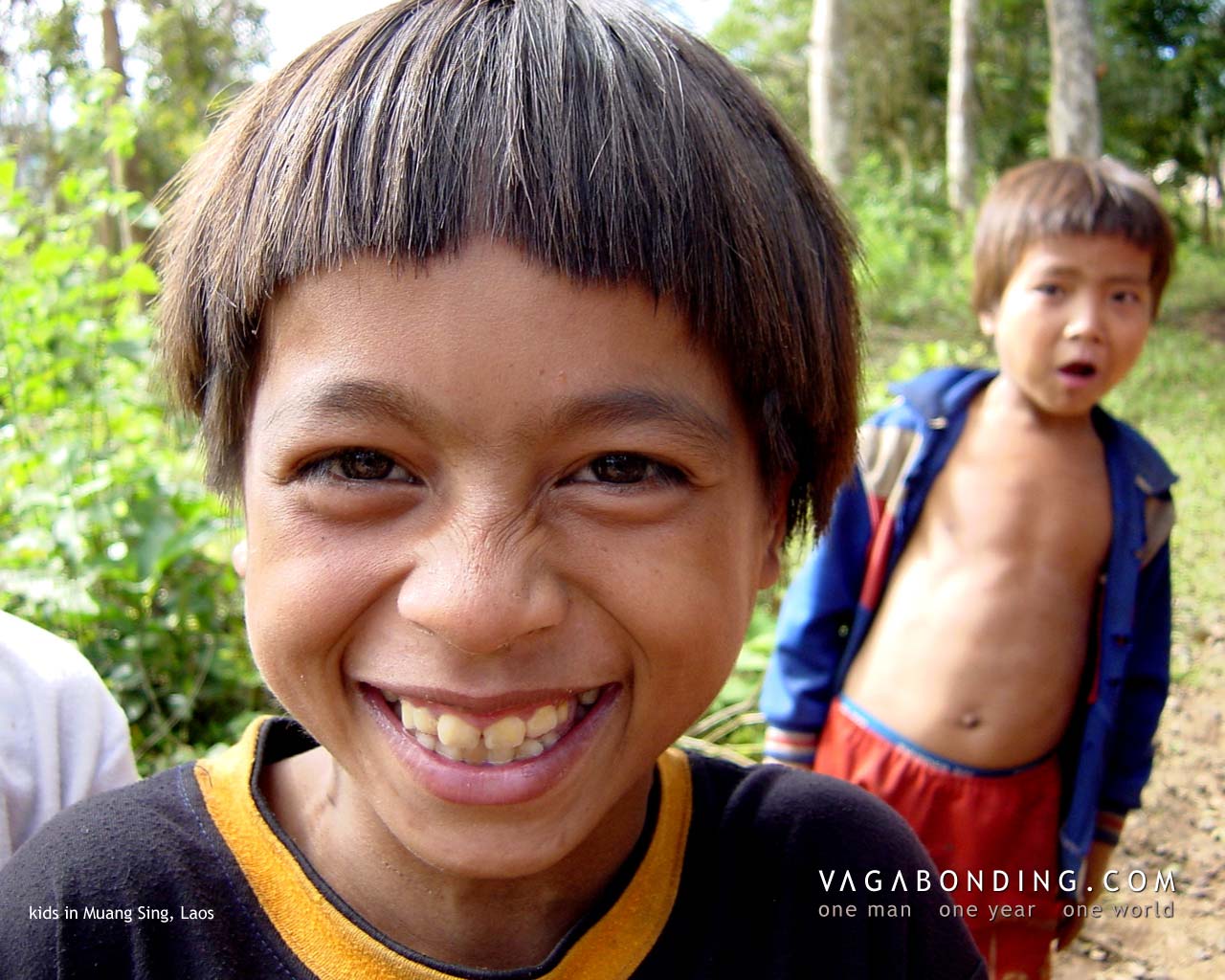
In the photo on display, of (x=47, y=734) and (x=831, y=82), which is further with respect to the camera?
(x=831, y=82)

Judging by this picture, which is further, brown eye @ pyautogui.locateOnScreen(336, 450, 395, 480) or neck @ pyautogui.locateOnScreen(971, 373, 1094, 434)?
neck @ pyautogui.locateOnScreen(971, 373, 1094, 434)

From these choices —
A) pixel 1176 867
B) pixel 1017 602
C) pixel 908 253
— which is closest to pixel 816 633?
pixel 1017 602

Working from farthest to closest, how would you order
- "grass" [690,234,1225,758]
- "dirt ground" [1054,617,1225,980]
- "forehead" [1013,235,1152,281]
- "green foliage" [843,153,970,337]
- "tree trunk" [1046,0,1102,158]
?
"green foliage" [843,153,970,337], "tree trunk" [1046,0,1102,158], "grass" [690,234,1225,758], "dirt ground" [1054,617,1225,980], "forehead" [1013,235,1152,281]

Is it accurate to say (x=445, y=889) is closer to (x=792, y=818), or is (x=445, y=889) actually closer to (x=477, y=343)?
(x=792, y=818)

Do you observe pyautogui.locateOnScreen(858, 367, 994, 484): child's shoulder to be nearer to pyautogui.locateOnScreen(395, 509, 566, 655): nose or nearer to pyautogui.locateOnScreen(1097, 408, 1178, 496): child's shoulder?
pyautogui.locateOnScreen(1097, 408, 1178, 496): child's shoulder

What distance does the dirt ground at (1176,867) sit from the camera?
292 centimetres

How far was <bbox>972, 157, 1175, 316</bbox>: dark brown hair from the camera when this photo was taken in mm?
2416

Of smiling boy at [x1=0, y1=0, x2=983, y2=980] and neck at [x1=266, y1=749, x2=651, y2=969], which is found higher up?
smiling boy at [x1=0, y1=0, x2=983, y2=980]

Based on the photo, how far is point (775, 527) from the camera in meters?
1.25

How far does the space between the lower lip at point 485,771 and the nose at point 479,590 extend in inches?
5.3

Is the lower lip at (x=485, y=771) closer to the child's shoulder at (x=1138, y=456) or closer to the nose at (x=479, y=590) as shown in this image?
the nose at (x=479, y=590)

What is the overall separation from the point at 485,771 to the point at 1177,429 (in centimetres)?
756

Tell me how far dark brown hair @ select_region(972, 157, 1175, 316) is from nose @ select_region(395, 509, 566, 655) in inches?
78.6

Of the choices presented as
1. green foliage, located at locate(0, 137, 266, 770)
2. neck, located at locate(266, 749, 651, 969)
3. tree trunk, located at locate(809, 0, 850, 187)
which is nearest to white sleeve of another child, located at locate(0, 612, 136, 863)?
neck, located at locate(266, 749, 651, 969)
